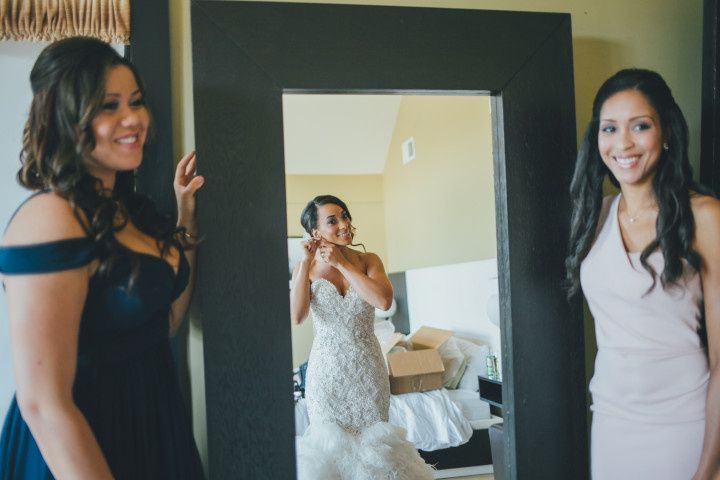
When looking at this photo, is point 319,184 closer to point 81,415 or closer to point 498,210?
point 498,210

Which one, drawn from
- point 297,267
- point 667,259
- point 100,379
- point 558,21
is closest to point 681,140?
point 667,259

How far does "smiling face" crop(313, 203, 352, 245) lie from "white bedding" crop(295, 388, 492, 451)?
0.33 metres

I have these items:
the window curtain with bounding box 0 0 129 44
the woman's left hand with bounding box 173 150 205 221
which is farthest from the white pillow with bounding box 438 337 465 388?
the window curtain with bounding box 0 0 129 44

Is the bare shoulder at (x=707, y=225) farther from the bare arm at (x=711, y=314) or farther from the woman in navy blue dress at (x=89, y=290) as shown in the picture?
the woman in navy blue dress at (x=89, y=290)

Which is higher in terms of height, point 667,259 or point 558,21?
point 558,21

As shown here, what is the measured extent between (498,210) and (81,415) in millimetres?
892

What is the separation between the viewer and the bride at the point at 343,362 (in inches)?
49.6

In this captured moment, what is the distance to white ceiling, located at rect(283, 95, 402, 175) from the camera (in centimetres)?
126

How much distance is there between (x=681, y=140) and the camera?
1.24 metres

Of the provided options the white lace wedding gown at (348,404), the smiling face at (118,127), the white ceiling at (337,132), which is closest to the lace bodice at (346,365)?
the white lace wedding gown at (348,404)

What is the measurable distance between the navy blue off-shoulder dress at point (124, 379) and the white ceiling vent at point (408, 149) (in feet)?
1.84

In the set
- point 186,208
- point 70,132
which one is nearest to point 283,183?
point 186,208

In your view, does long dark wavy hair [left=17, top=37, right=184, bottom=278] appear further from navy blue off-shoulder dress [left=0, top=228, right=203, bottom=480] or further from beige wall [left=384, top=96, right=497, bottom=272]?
beige wall [left=384, top=96, right=497, bottom=272]

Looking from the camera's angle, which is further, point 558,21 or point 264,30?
point 558,21
